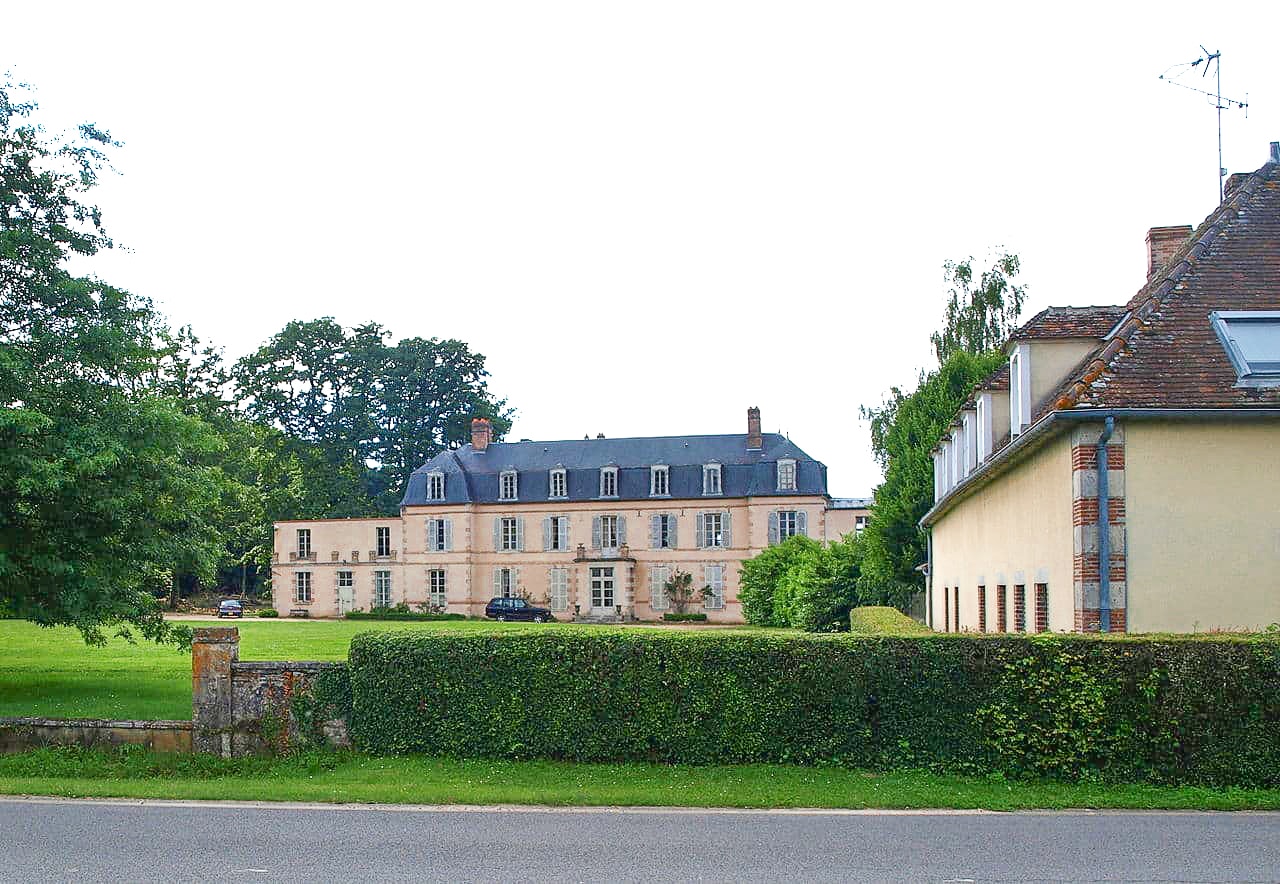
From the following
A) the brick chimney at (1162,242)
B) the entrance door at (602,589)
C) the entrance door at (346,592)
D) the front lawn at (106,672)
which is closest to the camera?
the front lawn at (106,672)

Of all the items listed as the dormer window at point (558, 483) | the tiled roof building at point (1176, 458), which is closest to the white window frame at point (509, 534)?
the dormer window at point (558, 483)

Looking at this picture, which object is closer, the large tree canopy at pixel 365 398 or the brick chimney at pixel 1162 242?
the brick chimney at pixel 1162 242

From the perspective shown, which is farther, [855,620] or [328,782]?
[855,620]

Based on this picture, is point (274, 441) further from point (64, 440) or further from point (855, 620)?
point (64, 440)

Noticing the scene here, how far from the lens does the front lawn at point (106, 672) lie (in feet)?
56.1

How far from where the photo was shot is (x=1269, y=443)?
1447 centimetres

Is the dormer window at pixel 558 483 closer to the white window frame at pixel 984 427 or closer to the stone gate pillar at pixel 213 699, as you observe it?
the white window frame at pixel 984 427

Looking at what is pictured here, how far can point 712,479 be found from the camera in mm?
66562

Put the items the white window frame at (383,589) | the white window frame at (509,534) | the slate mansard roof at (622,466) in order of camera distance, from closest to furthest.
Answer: the slate mansard roof at (622,466), the white window frame at (509,534), the white window frame at (383,589)

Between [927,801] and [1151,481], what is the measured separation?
5.49 m

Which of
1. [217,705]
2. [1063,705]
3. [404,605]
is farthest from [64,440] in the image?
[404,605]

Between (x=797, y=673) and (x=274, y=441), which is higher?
(x=274, y=441)

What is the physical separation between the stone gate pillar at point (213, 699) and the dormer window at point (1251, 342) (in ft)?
39.6

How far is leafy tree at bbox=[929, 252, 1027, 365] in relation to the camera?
43969 mm
